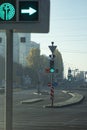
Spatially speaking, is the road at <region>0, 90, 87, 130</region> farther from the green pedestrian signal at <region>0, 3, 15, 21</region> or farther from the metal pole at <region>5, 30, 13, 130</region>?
the green pedestrian signal at <region>0, 3, 15, 21</region>

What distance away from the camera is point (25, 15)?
10.9 meters

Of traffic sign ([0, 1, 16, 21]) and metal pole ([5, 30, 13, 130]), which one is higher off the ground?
traffic sign ([0, 1, 16, 21])

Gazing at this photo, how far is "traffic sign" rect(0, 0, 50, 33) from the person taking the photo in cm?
1082

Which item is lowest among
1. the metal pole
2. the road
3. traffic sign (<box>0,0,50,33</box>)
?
the road

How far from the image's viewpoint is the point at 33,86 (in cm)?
16700

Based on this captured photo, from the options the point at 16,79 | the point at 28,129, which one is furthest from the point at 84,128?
the point at 16,79

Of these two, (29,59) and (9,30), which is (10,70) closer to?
(9,30)

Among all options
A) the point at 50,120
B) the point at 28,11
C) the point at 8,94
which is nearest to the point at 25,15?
the point at 28,11

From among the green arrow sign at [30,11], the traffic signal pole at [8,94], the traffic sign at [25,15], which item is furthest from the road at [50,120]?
the green arrow sign at [30,11]

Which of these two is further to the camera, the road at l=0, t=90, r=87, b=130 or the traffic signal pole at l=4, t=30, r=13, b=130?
the road at l=0, t=90, r=87, b=130

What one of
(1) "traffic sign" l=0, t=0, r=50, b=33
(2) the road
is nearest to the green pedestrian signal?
(1) "traffic sign" l=0, t=0, r=50, b=33

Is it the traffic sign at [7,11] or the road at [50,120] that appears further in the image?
the road at [50,120]

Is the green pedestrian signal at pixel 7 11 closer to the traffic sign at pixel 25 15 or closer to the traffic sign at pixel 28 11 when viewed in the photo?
the traffic sign at pixel 25 15

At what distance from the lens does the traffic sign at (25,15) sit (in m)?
10.8
